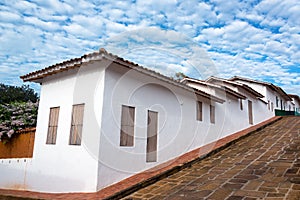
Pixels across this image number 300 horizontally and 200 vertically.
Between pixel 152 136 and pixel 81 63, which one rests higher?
pixel 81 63

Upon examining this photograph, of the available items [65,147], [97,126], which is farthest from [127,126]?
[65,147]

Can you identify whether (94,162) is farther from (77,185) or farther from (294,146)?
(294,146)

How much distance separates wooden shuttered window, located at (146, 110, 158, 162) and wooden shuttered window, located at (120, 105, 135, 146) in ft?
2.91

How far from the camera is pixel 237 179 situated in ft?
20.3

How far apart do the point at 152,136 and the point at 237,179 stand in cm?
305

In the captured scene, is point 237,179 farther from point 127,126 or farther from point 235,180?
point 127,126

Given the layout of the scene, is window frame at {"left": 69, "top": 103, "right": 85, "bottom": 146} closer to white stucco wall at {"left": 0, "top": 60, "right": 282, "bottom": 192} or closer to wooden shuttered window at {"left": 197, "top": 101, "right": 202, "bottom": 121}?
white stucco wall at {"left": 0, "top": 60, "right": 282, "bottom": 192}

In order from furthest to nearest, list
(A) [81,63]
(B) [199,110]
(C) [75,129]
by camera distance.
A: (B) [199,110] → (C) [75,129] → (A) [81,63]

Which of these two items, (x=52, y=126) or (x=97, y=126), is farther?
(x=52, y=126)

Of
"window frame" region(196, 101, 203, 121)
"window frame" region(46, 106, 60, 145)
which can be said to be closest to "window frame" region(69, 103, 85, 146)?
"window frame" region(46, 106, 60, 145)

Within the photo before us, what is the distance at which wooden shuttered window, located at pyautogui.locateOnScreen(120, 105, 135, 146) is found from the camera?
6.91m

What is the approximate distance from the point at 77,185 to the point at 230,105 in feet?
35.4

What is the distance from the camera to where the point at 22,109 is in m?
10.2

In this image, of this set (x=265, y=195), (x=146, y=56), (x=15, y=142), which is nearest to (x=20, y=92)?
(x=15, y=142)
